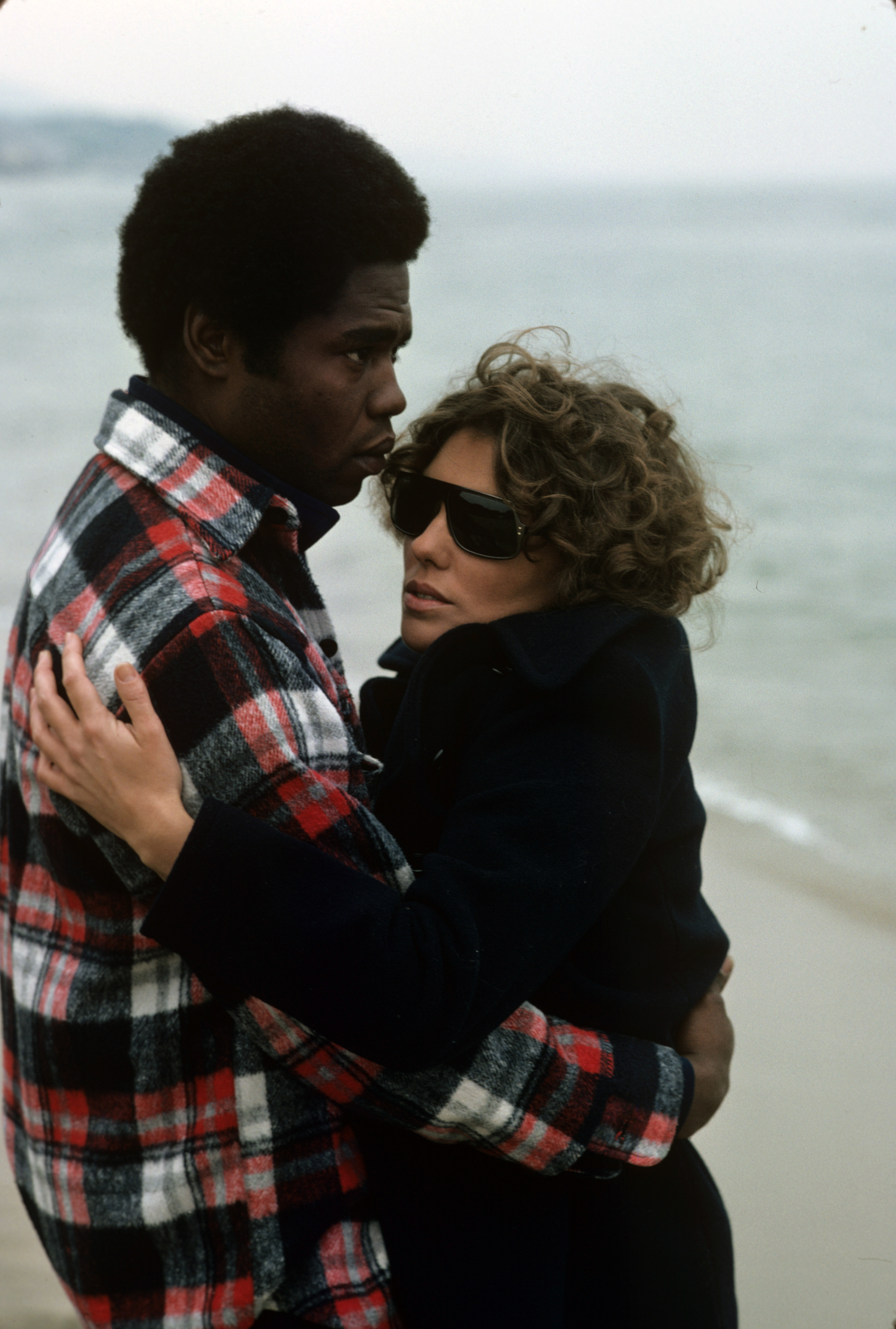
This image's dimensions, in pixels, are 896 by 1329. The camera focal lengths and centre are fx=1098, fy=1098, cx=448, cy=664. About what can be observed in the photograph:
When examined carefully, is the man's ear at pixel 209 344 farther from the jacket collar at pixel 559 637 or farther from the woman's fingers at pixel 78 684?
the jacket collar at pixel 559 637

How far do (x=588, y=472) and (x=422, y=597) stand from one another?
1.17 feet

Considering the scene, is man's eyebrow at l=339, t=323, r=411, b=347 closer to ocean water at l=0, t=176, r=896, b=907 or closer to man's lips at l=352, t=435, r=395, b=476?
man's lips at l=352, t=435, r=395, b=476

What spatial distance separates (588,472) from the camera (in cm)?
183

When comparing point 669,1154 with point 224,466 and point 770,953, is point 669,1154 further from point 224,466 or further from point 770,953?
point 770,953

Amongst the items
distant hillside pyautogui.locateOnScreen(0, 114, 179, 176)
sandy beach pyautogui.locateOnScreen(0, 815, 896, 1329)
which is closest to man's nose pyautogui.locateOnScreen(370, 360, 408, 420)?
distant hillside pyautogui.locateOnScreen(0, 114, 179, 176)

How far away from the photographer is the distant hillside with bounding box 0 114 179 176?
3.11 m

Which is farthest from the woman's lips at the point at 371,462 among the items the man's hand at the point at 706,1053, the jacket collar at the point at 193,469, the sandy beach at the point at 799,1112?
the sandy beach at the point at 799,1112

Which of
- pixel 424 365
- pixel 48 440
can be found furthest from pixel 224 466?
pixel 424 365

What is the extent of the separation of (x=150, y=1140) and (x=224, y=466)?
912 millimetres

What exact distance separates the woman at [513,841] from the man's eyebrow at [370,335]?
342 mm

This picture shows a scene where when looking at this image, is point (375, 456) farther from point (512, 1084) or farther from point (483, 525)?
point (512, 1084)

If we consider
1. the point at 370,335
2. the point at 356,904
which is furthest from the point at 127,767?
the point at 370,335

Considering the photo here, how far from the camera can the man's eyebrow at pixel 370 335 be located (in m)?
1.52

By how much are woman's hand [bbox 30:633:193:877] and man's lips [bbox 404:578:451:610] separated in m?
0.67
